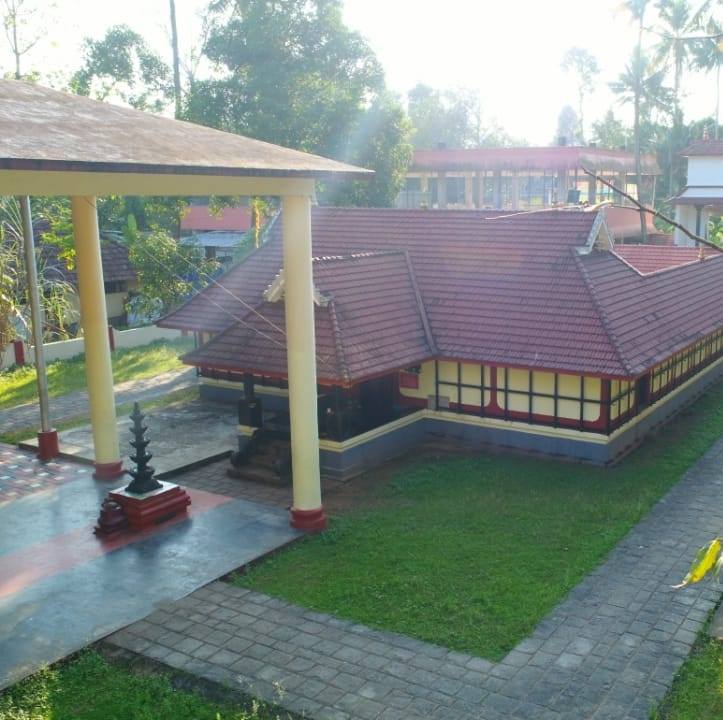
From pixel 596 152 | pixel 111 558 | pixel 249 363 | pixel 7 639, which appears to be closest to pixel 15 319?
pixel 249 363

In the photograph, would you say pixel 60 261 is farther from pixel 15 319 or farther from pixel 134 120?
pixel 134 120

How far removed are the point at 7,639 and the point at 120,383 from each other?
43.6 ft

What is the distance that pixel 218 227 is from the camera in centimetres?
4428

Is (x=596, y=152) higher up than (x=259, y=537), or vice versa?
(x=596, y=152)

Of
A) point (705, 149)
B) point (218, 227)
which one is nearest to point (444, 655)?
point (705, 149)

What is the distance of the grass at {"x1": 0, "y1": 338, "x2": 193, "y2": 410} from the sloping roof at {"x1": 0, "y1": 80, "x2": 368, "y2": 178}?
36.4 ft

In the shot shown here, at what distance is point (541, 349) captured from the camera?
14.5 m

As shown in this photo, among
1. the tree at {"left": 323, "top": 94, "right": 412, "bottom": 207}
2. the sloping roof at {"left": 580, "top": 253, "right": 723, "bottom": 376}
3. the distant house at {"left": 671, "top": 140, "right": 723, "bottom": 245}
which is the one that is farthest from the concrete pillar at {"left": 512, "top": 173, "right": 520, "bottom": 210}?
the sloping roof at {"left": 580, "top": 253, "right": 723, "bottom": 376}

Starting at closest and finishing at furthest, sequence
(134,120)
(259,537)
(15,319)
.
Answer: (134,120), (259,537), (15,319)

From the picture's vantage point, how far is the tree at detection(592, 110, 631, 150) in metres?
61.1

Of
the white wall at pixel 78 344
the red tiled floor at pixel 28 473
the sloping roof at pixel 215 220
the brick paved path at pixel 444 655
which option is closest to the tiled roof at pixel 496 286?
the red tiled floor at pixel 28 473

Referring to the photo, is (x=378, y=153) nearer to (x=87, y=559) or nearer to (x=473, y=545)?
(x=473, y=545)

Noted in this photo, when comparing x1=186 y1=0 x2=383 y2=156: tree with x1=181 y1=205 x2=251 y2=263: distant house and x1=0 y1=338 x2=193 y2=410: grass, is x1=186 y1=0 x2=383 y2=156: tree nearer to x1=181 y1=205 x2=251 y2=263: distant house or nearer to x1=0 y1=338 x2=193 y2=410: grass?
x1=0 y1=338 x2=193 y2=410: grass

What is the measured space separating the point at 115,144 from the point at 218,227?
35.7m
